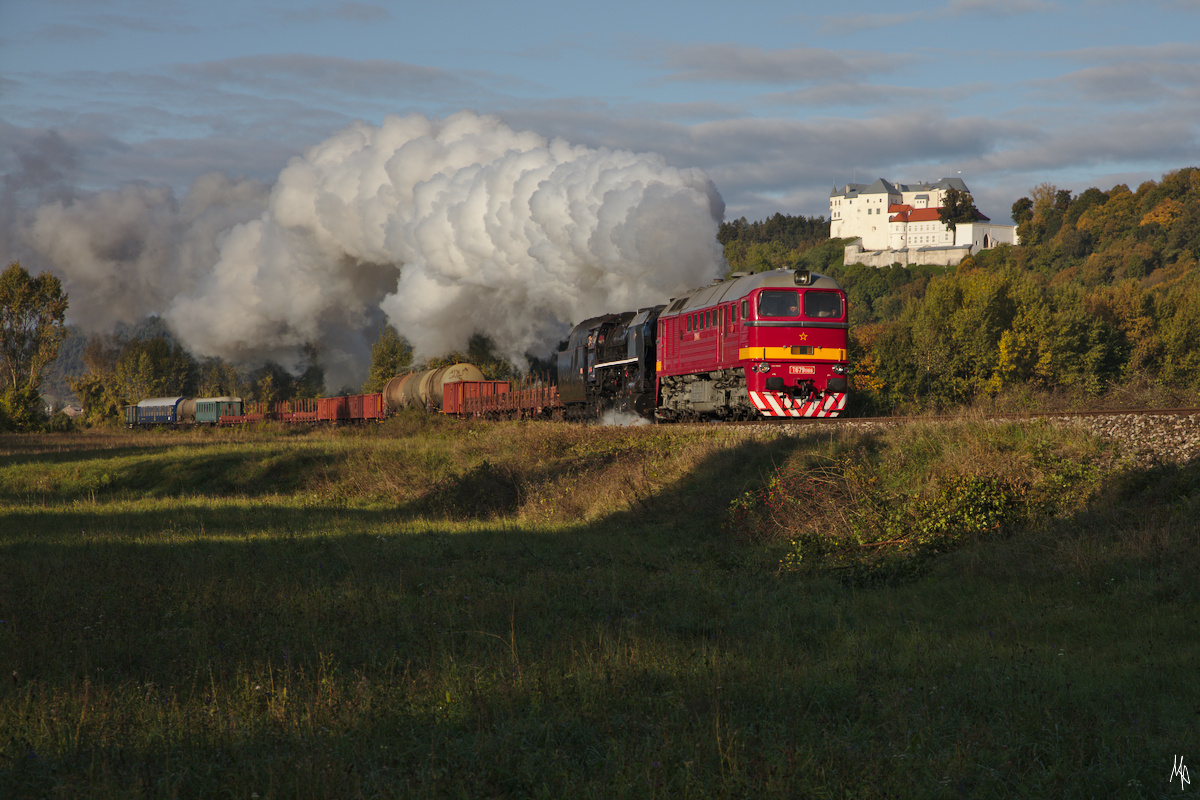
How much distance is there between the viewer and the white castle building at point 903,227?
161 metres

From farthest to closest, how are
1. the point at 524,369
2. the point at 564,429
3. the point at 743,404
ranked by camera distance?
the point at 524,369 → the point at 564,429 → the point at 743,404

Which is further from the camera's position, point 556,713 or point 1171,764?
point 556,713

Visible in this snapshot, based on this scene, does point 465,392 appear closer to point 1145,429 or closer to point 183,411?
point 1145,429

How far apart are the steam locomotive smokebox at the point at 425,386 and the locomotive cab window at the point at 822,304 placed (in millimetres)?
19081

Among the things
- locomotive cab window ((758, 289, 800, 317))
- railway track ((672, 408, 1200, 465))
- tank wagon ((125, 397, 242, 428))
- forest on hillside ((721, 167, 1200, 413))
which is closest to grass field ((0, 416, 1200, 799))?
railway track ((672, 408, 1200, 465))

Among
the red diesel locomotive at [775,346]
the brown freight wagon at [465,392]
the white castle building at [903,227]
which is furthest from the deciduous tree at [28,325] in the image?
the white castle building at [903,227]

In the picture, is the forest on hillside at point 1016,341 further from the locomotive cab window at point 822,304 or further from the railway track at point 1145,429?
the railway track at point 1145,429

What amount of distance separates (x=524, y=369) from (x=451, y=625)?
105 ft

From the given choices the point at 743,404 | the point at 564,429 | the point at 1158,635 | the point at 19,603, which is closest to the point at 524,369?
the point at 564,429

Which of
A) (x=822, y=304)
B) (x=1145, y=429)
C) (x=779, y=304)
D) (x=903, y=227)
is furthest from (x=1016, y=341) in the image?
(x=903, y=227)

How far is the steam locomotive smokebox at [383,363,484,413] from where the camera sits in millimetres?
37781

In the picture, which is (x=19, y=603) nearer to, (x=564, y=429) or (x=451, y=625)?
(x=451, y=625)

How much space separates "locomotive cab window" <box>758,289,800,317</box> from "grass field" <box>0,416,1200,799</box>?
12.9ft

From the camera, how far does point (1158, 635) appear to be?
7711mm
